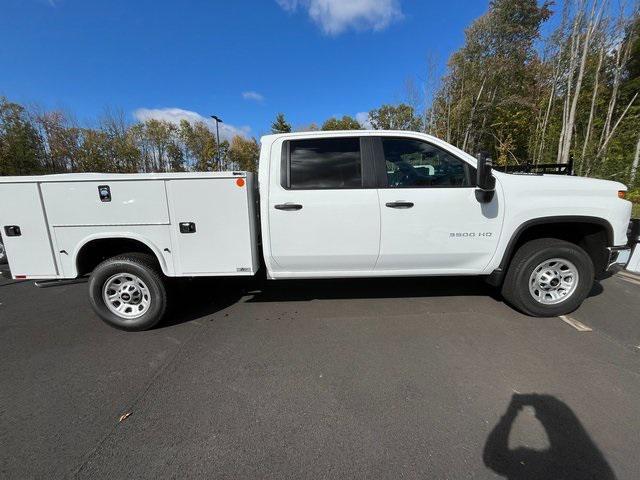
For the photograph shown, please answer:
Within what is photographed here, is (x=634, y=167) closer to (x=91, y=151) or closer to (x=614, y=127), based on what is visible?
(x=614, y=127)

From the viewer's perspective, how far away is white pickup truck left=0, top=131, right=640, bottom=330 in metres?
3.16

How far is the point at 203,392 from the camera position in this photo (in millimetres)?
2514

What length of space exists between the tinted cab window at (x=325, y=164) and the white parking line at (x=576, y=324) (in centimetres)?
289

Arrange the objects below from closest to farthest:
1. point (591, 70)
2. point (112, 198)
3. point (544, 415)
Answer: point (544, 415) → point (112, 198) → point (591, 70)

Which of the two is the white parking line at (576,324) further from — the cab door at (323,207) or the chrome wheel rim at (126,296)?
the chrome wheel rim at (126,296)

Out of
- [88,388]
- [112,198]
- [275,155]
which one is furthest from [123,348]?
[275,155]

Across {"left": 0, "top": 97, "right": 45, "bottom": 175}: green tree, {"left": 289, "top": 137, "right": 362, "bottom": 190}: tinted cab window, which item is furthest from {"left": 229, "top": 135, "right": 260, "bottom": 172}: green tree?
{"left": 289, "top": 137, "right": 362, "bottom": 190}: tinted cab window

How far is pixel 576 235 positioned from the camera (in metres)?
3.76

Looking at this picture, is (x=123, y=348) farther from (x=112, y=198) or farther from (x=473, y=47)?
(x=473, y=47)

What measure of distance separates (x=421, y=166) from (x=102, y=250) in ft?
12.7

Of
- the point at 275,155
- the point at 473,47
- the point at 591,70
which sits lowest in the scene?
the point at 275,155

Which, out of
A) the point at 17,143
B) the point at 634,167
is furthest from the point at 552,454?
the point at 17,143

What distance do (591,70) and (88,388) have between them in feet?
67.7

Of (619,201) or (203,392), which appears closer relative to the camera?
(203,392)
